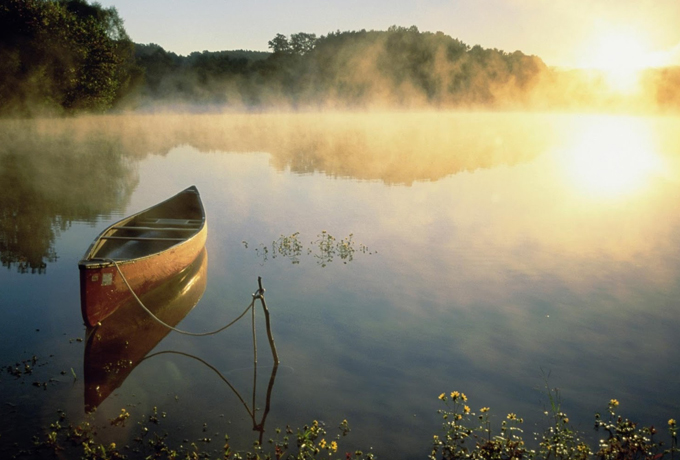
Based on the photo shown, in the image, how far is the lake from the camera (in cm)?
902

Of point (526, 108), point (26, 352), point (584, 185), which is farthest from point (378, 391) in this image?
point (526, 108)

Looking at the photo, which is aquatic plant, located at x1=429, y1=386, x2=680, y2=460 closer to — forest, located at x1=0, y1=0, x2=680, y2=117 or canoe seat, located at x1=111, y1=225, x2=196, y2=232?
canoe seat, located at x1=111, y1=225, x2=196, y2=232

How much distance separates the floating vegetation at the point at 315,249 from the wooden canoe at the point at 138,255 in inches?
93.4

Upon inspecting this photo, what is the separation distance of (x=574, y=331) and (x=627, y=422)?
3907 millimetres

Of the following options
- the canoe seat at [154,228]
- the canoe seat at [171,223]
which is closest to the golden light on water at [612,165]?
the canoe seat at [171,223]

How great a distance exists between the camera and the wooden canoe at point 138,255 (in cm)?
1112

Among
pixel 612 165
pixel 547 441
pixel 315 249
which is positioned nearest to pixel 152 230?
pixel 315 249

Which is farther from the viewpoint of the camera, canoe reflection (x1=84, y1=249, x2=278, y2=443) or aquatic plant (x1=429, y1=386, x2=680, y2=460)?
canoe reflection (x1=84, y1=249, x2=278, y2=443)

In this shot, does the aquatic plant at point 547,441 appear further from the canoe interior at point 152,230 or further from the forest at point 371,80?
the forest at point 371,80

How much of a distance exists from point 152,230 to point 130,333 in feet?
19.5

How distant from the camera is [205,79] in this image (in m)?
104

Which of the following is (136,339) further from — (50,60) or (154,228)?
(50,60)

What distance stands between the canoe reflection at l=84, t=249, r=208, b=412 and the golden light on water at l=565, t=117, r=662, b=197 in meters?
23.8

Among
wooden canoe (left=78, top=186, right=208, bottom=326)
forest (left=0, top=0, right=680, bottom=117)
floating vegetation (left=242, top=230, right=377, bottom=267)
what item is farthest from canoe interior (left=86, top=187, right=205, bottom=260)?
forest (left=0, top=0, right=680, bottom=117)
